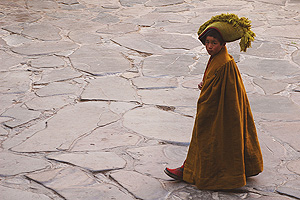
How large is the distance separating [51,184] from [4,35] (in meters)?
4.04

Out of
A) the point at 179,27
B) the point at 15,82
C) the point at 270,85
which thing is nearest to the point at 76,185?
the point at 15,82

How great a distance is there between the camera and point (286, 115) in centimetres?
371

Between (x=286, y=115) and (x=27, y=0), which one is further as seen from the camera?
(x=27, y=0)

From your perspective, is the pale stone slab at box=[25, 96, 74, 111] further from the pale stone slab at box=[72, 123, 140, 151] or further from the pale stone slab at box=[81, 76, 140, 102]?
the pale stone slab at box=[72, 123, 140, 151]

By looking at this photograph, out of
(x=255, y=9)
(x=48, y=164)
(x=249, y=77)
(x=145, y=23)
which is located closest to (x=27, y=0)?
(x=145, y=23)

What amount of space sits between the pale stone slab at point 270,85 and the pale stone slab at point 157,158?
1559mm

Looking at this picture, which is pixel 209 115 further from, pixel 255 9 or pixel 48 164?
pixel 255 9

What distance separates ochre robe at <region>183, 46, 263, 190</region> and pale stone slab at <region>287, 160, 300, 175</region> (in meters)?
0.42

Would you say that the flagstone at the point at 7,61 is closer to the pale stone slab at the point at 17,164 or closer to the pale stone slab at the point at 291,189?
the pale stone slab at the point at 17,164

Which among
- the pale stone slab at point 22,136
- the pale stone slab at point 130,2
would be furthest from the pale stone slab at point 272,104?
the pale stone slab at point 130,2

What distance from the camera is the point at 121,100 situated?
403 centimetres

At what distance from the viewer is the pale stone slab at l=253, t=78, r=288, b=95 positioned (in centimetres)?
425

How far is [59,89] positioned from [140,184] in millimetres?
1963

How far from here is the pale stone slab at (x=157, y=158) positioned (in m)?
2.84
